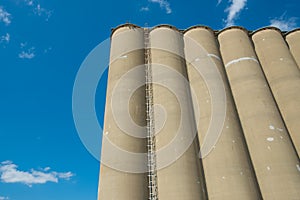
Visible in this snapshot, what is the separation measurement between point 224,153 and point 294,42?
38.8 ft

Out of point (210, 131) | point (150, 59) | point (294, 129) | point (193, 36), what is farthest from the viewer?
point (193, 36)

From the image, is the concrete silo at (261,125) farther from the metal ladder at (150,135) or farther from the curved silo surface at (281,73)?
the metal ladder at (150,135)

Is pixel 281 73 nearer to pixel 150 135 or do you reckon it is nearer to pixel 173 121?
pixel 173 121

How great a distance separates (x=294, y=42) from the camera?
58.4 ft

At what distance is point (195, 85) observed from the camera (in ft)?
44.2

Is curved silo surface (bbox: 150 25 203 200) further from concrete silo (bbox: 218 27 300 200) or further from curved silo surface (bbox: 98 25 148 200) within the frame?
concrete silo (bbox: 218 27 300 200)

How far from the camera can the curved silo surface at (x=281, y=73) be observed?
12.8 meters

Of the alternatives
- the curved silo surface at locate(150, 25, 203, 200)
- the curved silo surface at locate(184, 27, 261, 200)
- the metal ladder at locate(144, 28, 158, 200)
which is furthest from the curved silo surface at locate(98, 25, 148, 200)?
the curved silo surface at locate(184, 27, 261, 200)

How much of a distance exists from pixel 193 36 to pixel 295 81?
647cm

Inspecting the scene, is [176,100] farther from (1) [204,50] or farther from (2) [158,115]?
(1) [204,50]

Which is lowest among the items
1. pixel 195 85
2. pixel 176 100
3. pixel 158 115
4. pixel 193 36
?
pixel 158 115

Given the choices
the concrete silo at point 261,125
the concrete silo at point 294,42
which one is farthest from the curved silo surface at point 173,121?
the concrete silo at point 294,42

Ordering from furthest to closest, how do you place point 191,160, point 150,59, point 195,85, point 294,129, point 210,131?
1. point 150,59
2. point 195,85
3. point 294,129
4. point 210,131
5. point 191,160

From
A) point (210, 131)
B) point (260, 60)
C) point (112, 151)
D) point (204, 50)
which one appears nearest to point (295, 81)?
point (260, 60)
